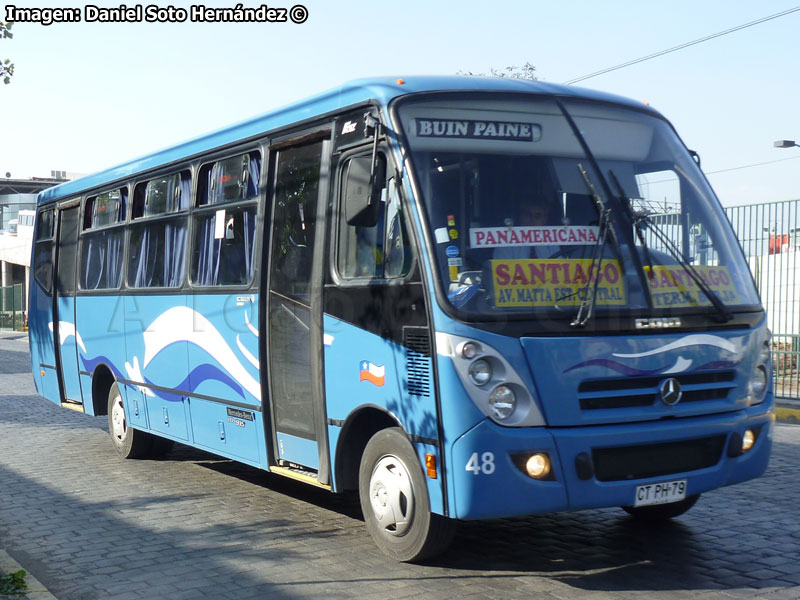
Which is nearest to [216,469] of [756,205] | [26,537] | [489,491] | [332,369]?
[26,537]

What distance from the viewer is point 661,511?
7.40m

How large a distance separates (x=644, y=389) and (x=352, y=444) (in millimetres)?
1972

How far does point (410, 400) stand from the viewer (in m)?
6.00

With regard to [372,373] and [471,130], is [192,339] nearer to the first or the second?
[372,373]

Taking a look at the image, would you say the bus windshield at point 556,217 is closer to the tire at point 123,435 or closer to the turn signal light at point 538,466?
the turn signal light at point 538,466

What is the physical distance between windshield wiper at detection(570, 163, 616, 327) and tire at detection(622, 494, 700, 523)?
2.15 m

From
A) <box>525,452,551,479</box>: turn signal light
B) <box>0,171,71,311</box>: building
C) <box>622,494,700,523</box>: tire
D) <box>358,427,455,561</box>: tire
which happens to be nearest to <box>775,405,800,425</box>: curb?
<box>622,494,700,523</box>: tire

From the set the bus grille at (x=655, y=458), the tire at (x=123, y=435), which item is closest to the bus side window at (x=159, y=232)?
the tire at (x=123, y=435)

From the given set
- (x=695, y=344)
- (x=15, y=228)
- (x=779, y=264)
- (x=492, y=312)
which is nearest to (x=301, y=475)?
(x=492, y=312)

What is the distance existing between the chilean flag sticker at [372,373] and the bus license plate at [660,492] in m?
1.62

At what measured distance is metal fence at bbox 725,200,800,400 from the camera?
47.0 feet

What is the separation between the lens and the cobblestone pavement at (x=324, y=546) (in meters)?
5.90

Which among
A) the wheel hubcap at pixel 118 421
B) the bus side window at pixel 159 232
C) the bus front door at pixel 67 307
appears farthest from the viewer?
the bus front door at pixel 67 307

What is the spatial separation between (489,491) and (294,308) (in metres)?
2.43
